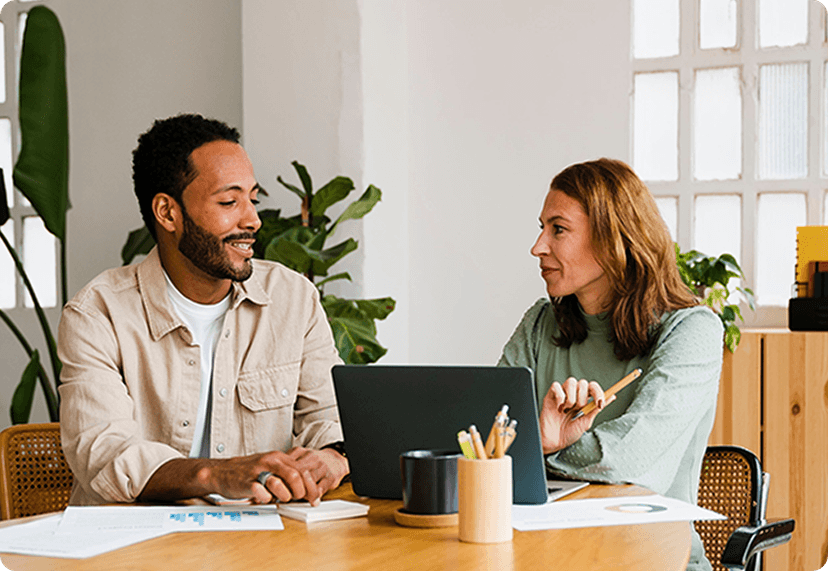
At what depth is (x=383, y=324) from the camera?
371cm

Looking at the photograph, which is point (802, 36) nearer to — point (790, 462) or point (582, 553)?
point (790, 462)

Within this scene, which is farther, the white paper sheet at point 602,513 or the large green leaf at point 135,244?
the large green leaf at point 135,244

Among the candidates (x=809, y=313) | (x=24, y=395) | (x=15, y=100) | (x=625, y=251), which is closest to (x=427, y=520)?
(x=625, y=251)

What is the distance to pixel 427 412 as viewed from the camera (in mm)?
1344

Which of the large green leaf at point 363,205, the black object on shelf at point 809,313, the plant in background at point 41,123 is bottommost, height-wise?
the black object on shelf at point 809,313

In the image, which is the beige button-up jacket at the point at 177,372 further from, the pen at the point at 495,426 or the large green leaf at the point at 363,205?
the large green leaf at the point at 363,205

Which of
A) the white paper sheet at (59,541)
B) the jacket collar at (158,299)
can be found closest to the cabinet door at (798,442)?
the jacket collar at (158,299)

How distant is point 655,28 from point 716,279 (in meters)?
1.25

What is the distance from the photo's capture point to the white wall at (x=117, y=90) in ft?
13.5

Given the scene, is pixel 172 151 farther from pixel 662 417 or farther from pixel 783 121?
pixel 783 121

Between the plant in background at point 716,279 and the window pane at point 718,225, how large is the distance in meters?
0.47

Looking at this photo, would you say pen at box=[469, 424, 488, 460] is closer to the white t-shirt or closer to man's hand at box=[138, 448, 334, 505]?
man's hand at box=[138, 448, 334, 505]

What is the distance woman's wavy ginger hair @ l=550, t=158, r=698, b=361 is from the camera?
198 centimetres

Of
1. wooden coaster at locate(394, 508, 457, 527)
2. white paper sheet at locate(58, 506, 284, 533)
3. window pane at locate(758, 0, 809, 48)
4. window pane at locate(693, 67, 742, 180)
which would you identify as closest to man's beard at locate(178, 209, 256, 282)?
white paper sheet at locate(58, 506, 284, 533)
